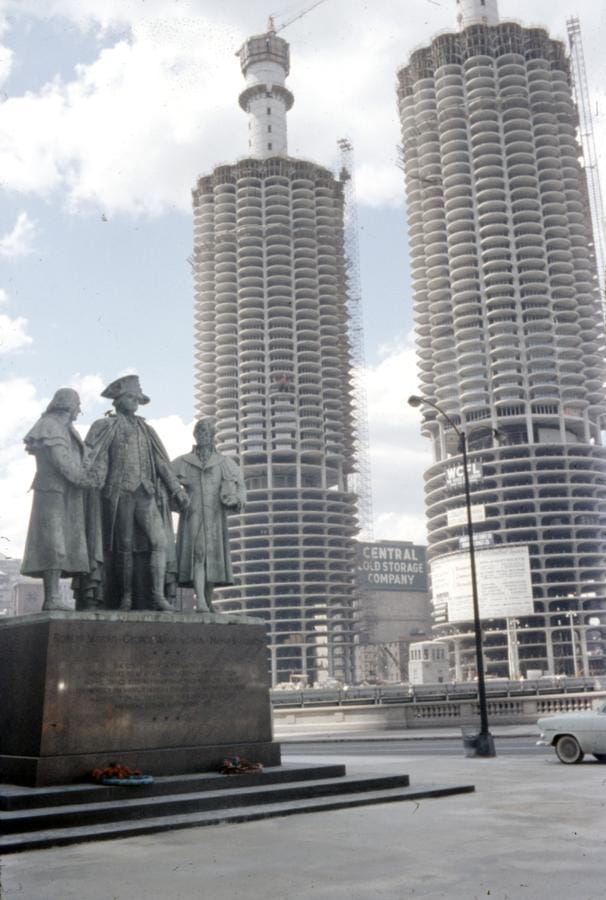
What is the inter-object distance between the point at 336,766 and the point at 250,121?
185092 mm

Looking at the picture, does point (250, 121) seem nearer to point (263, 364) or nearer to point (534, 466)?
point (263, 364)

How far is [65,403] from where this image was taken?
631 inches

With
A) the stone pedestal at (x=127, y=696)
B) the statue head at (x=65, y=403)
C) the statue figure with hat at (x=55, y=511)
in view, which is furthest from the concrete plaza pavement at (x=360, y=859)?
the statue head at (x=65, y=403)

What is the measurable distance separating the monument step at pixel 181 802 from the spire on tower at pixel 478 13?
170684 mm

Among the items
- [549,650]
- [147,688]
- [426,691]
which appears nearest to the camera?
[147,688]

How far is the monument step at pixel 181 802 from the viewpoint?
469 inches

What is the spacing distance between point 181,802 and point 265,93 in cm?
18632

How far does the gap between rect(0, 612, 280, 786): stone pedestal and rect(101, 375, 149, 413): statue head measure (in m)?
3.98

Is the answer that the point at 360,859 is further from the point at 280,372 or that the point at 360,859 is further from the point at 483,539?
the point at 280,372

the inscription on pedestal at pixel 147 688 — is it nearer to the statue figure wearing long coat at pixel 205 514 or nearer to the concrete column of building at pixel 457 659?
the statue figure wearing long coat at pixel 205 514

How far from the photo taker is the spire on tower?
543 feet

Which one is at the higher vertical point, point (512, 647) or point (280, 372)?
point (280, 372)

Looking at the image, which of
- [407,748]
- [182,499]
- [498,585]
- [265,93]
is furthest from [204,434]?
[265,93]

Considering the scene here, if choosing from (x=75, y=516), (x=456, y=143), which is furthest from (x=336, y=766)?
(x=456, y=143)
